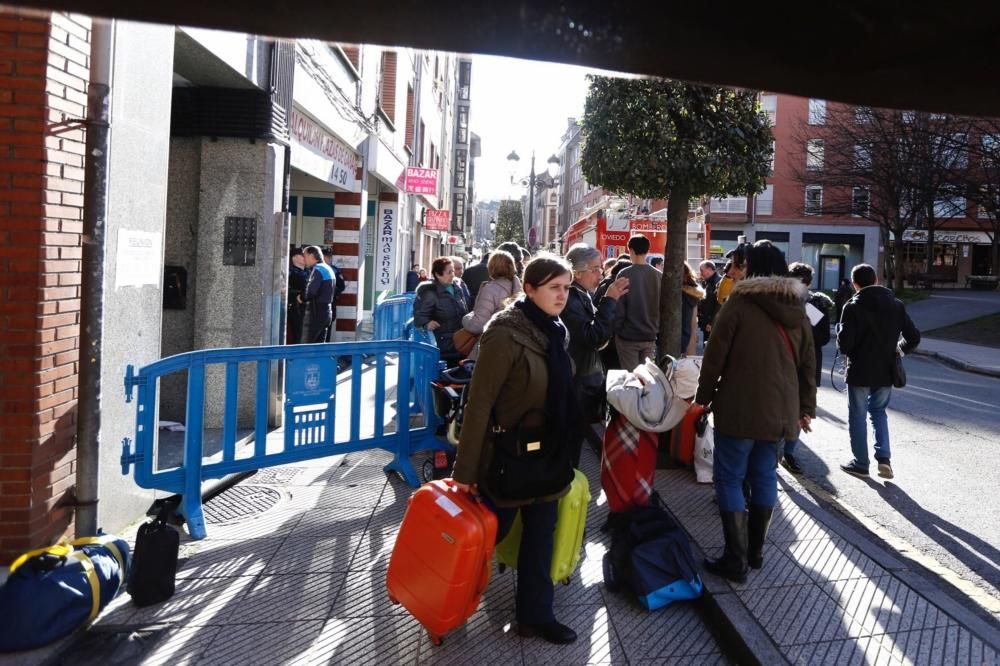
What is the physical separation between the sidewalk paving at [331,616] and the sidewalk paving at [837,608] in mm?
264

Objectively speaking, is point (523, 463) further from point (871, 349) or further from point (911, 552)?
point (871, 349)

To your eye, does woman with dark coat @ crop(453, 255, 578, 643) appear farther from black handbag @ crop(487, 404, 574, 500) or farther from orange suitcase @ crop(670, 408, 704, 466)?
orange suitcase @ crop(670, 408, 704, 466)

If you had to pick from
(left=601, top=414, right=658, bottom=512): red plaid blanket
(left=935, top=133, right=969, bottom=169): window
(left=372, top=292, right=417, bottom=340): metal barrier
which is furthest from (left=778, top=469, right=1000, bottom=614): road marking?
(left=935, top=133, right=969, bottom=169): window

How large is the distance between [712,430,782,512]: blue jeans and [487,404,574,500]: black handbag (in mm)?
1203

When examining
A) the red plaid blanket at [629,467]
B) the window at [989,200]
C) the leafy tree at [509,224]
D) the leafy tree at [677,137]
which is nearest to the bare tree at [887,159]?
the window at [989,200]

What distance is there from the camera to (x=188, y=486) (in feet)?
15.0

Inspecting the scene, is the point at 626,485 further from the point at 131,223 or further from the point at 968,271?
the point at 968,271

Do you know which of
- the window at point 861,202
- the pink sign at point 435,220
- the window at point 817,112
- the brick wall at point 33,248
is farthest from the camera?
the window at point 817,112

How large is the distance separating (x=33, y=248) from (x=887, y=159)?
28633 millimetres

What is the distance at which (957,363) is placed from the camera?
15.4 meters

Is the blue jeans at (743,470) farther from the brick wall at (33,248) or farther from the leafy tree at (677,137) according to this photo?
the brick wall at (33,248)

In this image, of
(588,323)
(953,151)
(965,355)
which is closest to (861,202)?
(953,151)

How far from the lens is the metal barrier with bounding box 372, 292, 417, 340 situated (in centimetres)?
1121

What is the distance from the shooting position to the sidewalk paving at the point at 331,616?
3.25 meters
